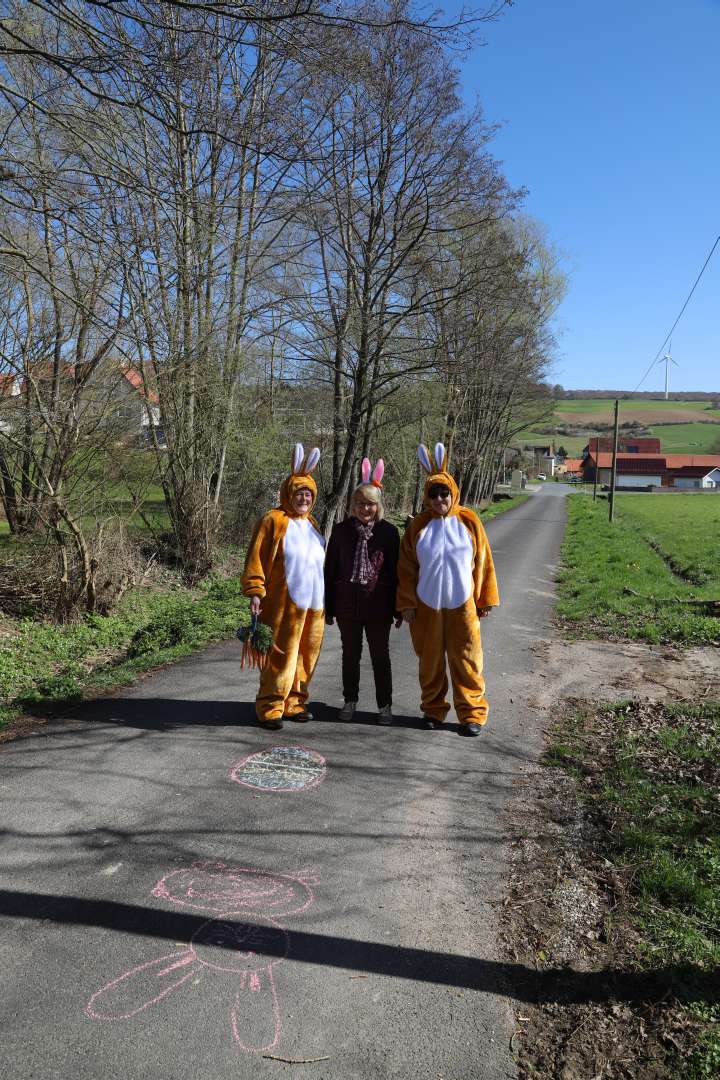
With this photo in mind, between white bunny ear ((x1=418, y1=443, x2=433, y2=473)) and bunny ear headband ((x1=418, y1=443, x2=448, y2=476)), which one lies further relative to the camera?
white bunny ear ((x1=418, y1=443, x2=433, y2=473))

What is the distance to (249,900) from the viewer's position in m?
3.36

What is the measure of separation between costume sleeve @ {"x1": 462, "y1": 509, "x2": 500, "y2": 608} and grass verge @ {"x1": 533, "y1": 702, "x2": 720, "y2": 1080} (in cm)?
120

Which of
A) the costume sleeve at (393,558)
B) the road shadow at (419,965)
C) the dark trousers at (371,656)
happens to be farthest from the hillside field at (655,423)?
the road shadow at (419,965)

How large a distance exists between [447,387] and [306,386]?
6.23 m

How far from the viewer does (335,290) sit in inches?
550

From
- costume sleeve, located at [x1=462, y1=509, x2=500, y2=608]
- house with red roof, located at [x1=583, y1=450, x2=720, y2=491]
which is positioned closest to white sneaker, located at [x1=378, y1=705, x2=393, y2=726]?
costume sleeve, located at [x1=462, y1=509, x2=500, y2=608]

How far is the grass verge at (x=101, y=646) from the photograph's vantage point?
20.8 ft

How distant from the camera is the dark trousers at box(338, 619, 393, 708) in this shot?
19.2ft

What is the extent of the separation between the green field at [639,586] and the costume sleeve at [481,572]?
431 cm

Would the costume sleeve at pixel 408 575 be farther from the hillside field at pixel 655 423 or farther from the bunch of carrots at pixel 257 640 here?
the hillside field at pixel 655 423

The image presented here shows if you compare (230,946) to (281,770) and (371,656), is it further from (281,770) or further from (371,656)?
(371,656)

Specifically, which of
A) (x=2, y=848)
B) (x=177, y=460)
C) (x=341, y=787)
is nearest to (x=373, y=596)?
(x=341, y=787)

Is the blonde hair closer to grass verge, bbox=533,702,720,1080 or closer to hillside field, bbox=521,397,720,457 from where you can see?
grass verge, bbox=533,702,720,1080

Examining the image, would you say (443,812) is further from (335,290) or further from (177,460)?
(335,290)
